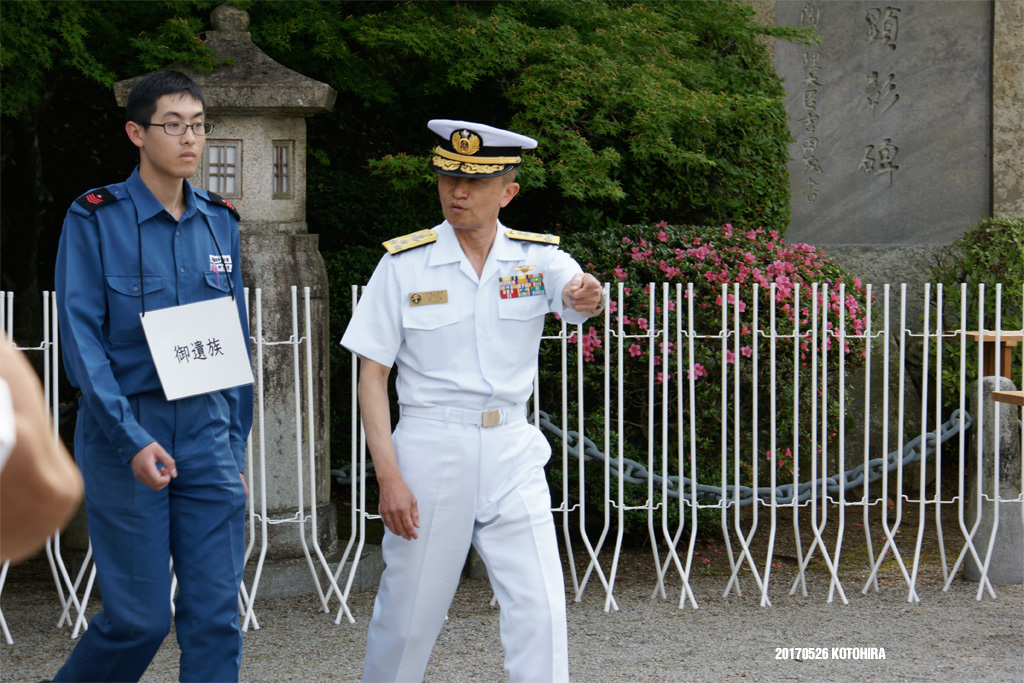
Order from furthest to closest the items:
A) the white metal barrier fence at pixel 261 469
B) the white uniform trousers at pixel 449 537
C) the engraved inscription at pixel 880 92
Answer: the engraved inscription at pixel 880 92 → the white metal barrier fence at pixel 261 469 → the white uniform trousers at pixel 449 537

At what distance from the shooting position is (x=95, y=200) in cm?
303

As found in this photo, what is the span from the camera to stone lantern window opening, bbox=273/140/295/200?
538 centimetres

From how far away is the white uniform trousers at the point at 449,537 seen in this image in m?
3.02

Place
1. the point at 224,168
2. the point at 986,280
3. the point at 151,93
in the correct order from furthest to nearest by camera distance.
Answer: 1. the point at 986,280
2. the point at 224,168
3. the point at 151,93

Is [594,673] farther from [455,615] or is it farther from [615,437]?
[615,437]

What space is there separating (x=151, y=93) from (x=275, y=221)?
7.47 feet

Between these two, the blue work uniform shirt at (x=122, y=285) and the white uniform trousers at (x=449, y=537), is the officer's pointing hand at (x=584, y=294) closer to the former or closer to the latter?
the white uniform trousers at (x=449, y=537)

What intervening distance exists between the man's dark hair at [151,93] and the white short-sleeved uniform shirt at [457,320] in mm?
778

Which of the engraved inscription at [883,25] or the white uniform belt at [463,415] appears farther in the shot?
the engraved inscription at [883,25]

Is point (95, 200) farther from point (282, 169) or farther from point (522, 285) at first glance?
point (282, 169)

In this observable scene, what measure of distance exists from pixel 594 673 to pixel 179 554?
6.31 ft

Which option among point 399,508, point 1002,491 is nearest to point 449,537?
point 399,508

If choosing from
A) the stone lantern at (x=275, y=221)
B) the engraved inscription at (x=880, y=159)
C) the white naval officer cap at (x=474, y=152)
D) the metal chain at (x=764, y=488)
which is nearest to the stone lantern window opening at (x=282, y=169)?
the stone lantern at (x=275, y=221)

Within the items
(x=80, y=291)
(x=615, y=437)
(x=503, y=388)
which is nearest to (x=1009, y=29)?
(x=615, y=437)
